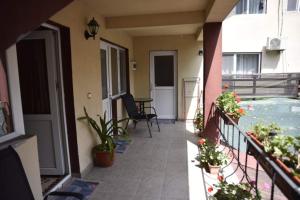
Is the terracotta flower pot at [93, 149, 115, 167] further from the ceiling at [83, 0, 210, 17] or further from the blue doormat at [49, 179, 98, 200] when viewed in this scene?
the ceiling at [83, 0, 210, 17]

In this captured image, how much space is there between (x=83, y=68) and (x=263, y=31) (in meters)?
5.16

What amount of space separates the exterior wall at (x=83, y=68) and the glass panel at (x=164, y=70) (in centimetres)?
274

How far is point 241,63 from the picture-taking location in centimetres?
641

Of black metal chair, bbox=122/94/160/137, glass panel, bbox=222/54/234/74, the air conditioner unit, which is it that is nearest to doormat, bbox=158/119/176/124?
black metal chair, bbox=122/94/160/137

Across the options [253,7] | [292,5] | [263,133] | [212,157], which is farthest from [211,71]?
[292,5]

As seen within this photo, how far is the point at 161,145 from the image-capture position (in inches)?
165

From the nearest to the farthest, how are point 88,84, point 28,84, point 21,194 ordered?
point 21,194 → point 28,84 → point 88,84

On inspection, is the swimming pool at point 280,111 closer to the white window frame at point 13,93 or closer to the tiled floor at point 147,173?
the tiled floor at point 147,173

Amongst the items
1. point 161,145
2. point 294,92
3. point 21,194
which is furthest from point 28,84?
point 294,92

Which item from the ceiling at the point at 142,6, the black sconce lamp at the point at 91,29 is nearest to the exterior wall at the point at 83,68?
the black sconce lamp at the point at 91,29

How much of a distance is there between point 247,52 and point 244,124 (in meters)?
2.11

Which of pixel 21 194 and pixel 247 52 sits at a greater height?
pixel 247 52

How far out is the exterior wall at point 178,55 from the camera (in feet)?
19.6

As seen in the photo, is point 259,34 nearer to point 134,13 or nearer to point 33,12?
point 134,13
